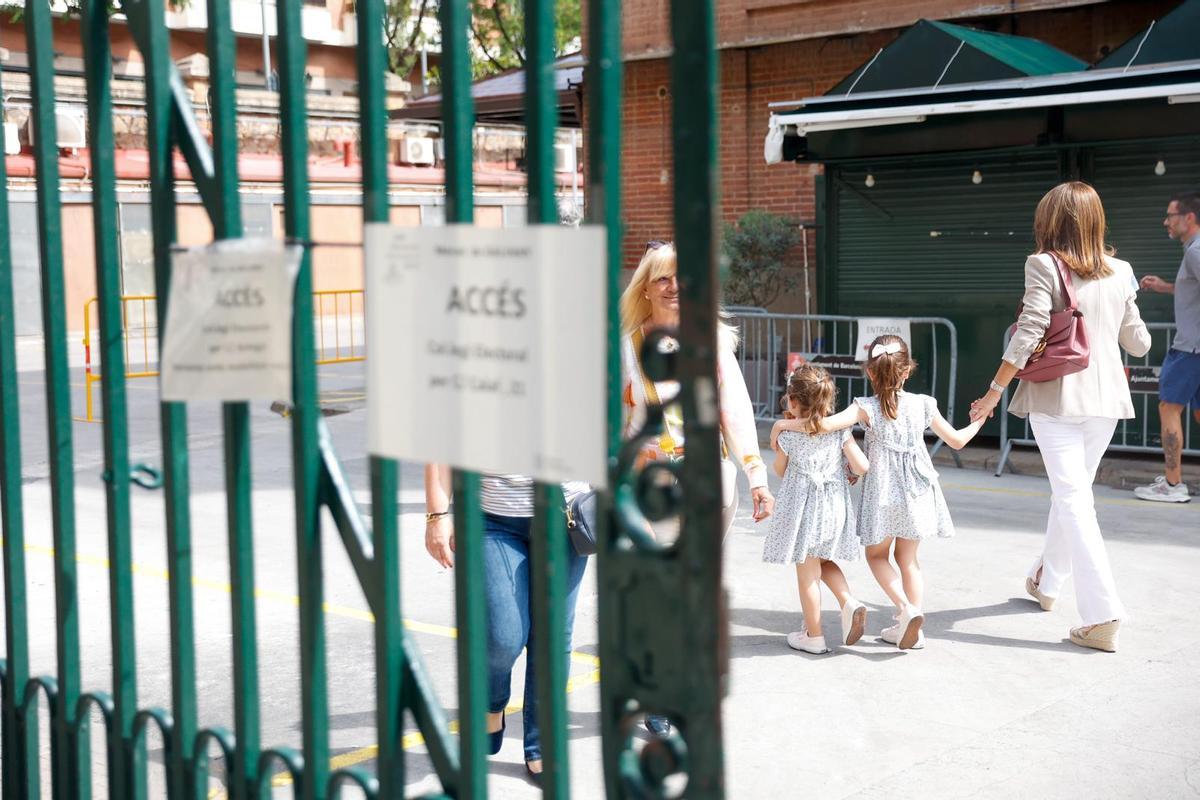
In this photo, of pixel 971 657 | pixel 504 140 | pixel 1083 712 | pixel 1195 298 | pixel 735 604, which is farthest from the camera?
pixel 504 140

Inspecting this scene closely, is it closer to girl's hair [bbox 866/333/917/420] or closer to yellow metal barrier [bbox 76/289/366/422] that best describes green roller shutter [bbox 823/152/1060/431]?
girl's hair [bbox 866/333/917/420]

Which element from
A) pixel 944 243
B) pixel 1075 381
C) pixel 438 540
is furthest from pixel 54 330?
pixel 944 243

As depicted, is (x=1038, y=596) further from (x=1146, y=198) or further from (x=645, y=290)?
(x=1146, y=198)

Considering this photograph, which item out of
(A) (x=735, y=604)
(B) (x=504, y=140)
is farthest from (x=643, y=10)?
(B) (x=504, y=140)

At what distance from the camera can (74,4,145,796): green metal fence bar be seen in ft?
8.44

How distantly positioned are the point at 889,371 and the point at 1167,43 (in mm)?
6853

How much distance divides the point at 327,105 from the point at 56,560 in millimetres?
32171

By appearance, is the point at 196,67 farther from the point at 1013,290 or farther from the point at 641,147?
the point at 1013,290

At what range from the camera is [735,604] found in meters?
7.17

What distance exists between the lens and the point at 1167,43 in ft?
38.9

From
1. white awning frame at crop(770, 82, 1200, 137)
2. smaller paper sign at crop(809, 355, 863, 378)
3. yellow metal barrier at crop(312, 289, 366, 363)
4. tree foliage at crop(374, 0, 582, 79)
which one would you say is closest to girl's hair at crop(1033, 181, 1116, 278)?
white awning frame at crop(770, 82, 1200, 137)

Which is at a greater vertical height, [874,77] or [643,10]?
[643,10]

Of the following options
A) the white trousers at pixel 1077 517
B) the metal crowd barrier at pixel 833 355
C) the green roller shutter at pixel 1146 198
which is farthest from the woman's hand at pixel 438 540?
the green roller shutter at pixel 1146 198

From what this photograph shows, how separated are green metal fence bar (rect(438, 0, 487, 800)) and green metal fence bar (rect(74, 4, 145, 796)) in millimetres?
827
